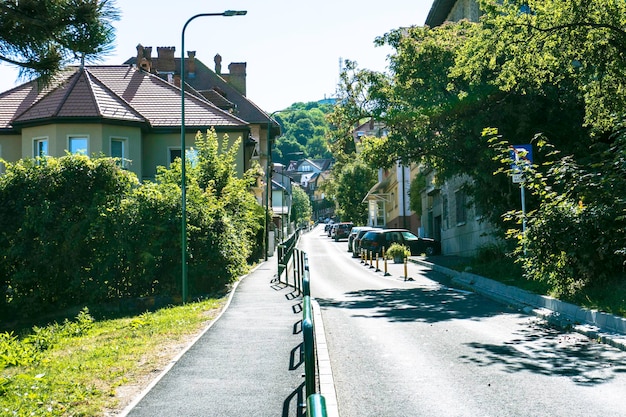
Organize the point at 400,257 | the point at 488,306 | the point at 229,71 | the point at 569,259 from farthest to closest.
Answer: the point at 229,71
the point at 400,257
the point at 488,306
the point at 569,259

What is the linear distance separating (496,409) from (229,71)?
62049mm

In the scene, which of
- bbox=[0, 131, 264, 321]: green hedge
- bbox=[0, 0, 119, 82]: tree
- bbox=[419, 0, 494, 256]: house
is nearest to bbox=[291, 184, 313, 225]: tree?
bbox=[419, 0, 494, 256]: house

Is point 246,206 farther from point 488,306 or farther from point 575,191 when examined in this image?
point 575,191

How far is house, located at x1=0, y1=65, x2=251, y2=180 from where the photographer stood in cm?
3429

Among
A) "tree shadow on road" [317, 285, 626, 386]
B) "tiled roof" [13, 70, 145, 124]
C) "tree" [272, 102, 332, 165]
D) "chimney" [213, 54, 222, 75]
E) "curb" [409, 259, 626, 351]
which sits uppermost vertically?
"tree" [272, 102, 332, 165]

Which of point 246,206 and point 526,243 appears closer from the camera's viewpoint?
point 526,243

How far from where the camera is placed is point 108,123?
113ft

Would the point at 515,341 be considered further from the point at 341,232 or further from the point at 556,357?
the point at 341,232

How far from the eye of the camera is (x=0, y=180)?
21.7 meters

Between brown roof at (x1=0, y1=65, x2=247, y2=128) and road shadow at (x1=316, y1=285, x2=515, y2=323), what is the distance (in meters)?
18.8

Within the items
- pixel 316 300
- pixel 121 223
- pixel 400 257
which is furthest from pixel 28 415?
pixel 400 257

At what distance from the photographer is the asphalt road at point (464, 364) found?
697 cm

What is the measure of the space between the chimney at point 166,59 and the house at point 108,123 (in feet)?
55.2

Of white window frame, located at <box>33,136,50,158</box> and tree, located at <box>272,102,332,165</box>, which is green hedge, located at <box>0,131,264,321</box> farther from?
tree, located at <box>272,102,332,165</box>
